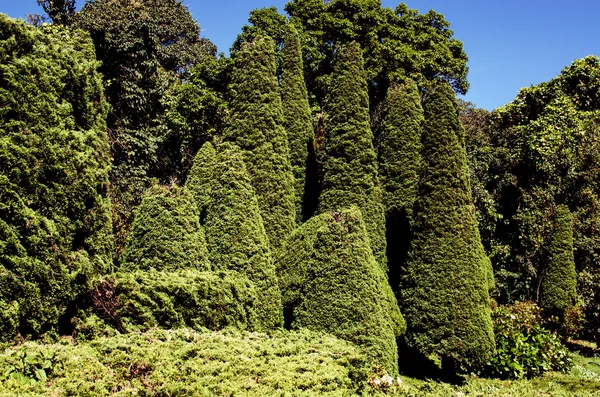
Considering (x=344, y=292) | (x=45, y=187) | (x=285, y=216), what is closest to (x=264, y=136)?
(x=285, y=216)

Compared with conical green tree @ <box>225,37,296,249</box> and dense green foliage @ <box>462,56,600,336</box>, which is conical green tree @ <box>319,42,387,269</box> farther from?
dense green foliage @ <box>462,56,600,336</box>

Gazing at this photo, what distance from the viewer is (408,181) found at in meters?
13.8

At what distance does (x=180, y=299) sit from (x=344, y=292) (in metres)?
2.80

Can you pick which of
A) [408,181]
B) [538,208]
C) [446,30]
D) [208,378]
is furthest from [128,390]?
[446,30]

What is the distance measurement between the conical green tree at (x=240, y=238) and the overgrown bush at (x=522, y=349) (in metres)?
6.83

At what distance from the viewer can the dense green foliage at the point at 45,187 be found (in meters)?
5.47

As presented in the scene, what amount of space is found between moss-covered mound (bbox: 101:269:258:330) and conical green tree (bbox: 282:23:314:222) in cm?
616

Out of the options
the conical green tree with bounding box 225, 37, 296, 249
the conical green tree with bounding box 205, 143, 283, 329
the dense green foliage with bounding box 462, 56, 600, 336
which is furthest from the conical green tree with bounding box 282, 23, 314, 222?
Result: the dense green foliage with bounding box 462, 56, 600, 336

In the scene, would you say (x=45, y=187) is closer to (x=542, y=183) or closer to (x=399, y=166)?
(x=399, y=166)

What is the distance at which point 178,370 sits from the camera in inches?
178

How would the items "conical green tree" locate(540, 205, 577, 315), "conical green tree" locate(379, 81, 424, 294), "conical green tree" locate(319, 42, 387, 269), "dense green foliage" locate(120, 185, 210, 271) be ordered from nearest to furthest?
"dense green foliage" locate(120, 185, 210, 271), "conical green tree" locate(319, 42, 387, 269), "conical green tree" locate(379, 81, 424, 294), "conical green tree" locate(540, 205, 577, 315)

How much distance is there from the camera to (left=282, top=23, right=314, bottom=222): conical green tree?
44.5 ft

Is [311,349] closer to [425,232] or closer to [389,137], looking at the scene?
[425,232]

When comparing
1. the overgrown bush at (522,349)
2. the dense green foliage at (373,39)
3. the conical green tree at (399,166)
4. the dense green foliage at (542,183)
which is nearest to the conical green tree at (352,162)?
the conical green tree at (399,166)
